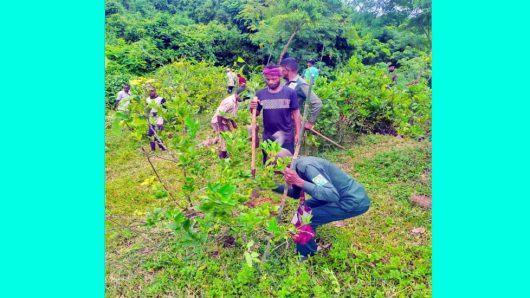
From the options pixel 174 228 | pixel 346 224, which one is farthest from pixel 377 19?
pixel 174 228

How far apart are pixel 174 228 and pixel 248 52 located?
9.28 ft

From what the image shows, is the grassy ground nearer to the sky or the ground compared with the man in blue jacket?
nearer to the ground

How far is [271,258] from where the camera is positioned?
302 cm

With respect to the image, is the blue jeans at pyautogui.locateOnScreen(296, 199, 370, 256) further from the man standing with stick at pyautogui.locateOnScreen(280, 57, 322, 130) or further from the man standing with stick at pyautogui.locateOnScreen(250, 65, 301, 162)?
the man standing with stick at pyautogui.locateOnScreen(280, 57, 322, 130)

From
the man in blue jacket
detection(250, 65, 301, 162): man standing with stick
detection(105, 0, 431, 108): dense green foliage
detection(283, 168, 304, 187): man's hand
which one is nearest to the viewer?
detection(283, 168, 304, 187): man's hand

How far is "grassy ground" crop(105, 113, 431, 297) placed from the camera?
9.11 feet

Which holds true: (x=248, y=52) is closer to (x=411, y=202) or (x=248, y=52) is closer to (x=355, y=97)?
(x=355, y=97)

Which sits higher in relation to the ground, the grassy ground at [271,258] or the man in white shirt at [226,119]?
the man in white shirt at [226,119]

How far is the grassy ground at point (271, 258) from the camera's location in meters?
2.78

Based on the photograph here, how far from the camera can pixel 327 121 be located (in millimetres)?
4883

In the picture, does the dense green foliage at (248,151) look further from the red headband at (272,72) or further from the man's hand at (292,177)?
Result: the red headband at (272,72)

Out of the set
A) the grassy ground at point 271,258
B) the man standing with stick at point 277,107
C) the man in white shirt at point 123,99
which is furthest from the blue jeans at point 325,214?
the man in white shirt at point 123,99

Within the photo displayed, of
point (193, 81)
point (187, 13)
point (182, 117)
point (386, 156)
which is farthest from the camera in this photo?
point (193, 81)

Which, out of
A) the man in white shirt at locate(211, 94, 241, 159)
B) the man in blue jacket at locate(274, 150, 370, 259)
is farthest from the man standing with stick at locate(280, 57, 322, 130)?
the man in blue jacket at locate(274, 150, 370, 259)
